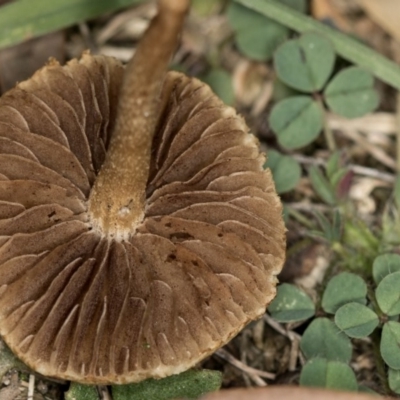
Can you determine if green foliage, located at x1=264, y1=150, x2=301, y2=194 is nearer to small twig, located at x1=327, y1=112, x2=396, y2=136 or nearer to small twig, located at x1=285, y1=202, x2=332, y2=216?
small twig, located at x1=285, y1=202, x2=332, y2=216

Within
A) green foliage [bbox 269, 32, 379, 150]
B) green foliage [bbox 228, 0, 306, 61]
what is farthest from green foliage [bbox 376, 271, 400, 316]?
green foliage [bbox 228, 0, 306, 61]

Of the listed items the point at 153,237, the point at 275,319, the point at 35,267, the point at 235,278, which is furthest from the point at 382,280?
the point at 35,267

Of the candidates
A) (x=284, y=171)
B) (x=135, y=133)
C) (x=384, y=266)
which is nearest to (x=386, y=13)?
(x=284, y=171)

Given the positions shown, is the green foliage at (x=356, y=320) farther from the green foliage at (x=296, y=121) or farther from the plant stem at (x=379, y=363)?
the green foliage at (x=296, y=121)

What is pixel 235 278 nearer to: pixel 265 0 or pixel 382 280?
pixel 382 280

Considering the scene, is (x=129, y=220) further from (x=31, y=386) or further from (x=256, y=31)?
(x=256, y=31)

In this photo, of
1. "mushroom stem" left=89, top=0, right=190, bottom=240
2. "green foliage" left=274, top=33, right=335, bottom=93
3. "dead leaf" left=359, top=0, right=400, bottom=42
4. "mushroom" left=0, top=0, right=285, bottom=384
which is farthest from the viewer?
"dead leaf" left=359, top=0, right=400, bottom=42
